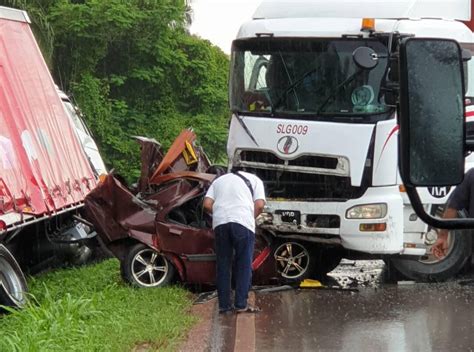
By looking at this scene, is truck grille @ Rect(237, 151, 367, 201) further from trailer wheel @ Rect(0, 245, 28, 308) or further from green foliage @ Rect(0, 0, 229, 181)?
green foliage @ Rect(0, 0, 229, 181)

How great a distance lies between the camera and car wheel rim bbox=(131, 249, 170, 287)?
35.8 ft

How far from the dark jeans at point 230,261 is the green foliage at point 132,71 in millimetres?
9860

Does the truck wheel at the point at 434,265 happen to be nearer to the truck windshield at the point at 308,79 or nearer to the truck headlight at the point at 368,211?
the truck headlight at the point at 368,211

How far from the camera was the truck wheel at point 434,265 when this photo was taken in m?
11.3

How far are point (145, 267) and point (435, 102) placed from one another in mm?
8434

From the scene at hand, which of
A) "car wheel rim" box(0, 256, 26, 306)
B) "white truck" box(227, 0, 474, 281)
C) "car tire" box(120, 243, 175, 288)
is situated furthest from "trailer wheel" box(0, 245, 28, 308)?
"white truck" box(227, 0, 474, 281)

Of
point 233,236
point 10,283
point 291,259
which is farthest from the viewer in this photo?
point 291,259

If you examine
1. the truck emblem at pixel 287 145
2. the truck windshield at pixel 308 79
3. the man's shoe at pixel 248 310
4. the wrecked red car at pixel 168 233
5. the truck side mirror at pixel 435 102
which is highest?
the truck side mirror at pixel 435 102

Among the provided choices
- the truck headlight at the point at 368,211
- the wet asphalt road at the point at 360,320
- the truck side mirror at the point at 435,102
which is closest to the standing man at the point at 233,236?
the wet asphalt road at the point at 360,320

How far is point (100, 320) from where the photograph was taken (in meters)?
8.55

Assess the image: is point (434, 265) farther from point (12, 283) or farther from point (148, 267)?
point (12, 283)

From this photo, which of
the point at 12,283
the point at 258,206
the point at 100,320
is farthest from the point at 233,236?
the point at 12,283

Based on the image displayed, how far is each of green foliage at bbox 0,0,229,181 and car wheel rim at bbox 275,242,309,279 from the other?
29.6 feet

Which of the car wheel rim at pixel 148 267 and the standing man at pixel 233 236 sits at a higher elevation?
the standing man at pixel 233 236
